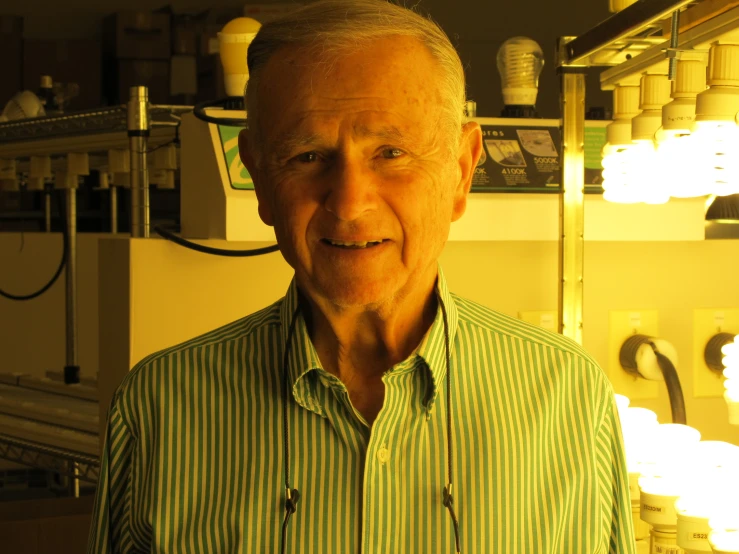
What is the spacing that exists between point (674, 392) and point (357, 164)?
842 mm

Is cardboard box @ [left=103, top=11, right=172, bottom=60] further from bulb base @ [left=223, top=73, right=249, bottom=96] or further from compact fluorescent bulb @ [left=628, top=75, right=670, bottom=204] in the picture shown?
compact fluorescent bulb @ [left=628, top=75, right=670, bottom=204]

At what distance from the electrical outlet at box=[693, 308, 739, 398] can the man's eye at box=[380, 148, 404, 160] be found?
1105 millimetres

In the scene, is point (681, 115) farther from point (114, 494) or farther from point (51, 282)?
point (51, 282)

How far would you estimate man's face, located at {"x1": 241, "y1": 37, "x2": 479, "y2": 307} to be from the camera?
75 centimetres

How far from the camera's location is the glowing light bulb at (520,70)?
1.68m

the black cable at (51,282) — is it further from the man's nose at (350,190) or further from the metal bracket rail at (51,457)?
the man's nose at (350,190)

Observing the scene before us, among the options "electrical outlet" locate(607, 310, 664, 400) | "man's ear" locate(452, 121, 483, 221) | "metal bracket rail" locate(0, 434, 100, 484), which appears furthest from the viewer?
"metal bracket rail" locate(0, 434, 100, 484)

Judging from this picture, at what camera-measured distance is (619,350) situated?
1.62 m

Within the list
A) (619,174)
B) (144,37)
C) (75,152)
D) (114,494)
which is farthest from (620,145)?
(144,37)

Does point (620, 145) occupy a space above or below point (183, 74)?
below

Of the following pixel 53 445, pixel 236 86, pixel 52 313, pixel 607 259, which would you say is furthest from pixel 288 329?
pixel 52 313

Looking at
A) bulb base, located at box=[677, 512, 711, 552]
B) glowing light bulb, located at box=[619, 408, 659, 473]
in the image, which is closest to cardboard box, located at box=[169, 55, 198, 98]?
glowing light bulb, located at box=[619, 408, 659, 473]

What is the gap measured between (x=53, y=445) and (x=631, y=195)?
1.25m

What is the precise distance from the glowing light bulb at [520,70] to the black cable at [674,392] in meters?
0.54
